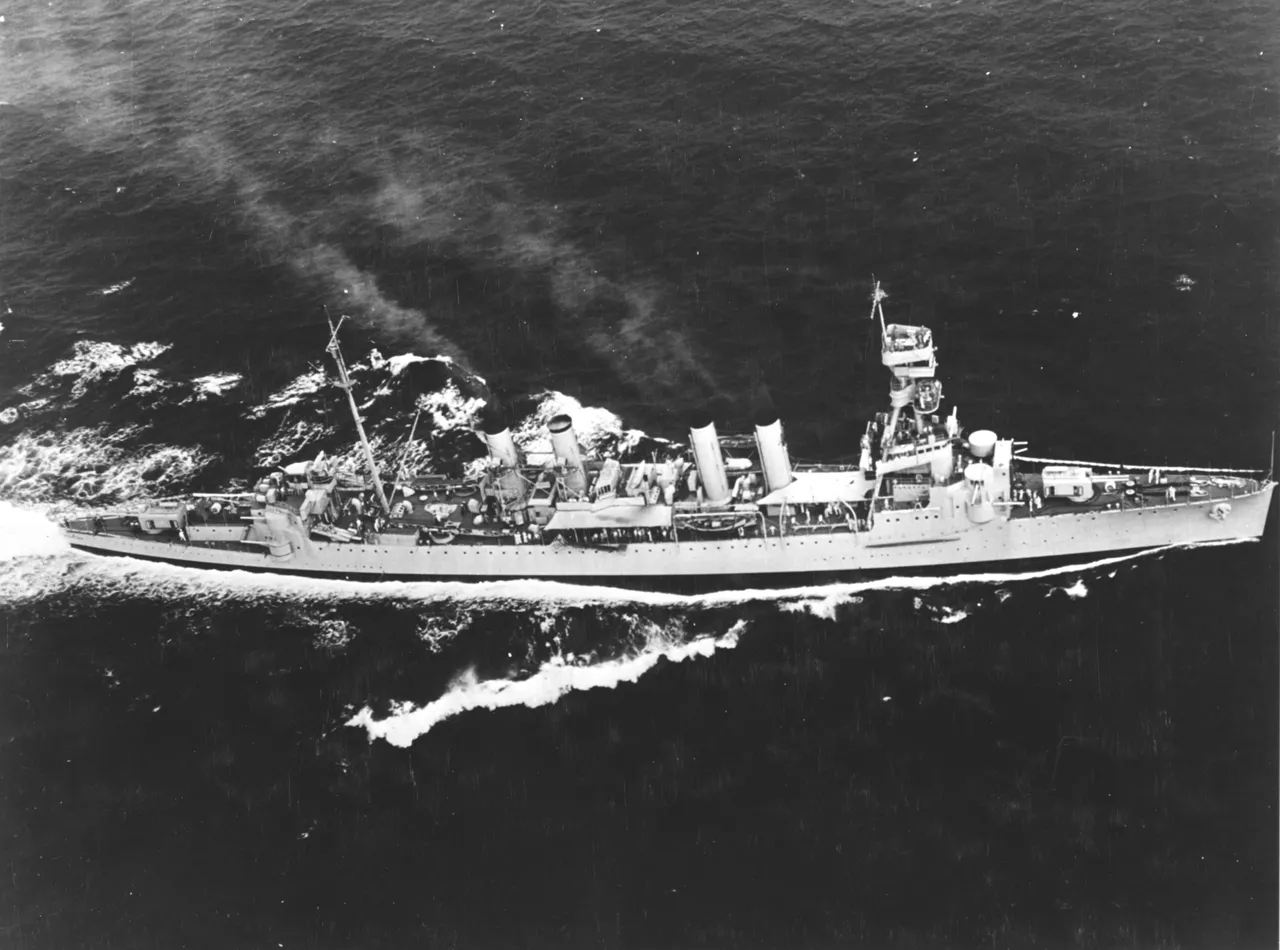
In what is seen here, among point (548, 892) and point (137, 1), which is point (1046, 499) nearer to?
point (548, 892)

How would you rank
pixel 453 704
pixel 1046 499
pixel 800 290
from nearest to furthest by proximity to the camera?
pixel 453 704 < pixel 1046 499 < pixel 800 290

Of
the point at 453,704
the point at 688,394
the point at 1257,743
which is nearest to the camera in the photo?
the point at 1257,743

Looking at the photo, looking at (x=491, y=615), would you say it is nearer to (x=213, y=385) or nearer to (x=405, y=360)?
(x=405, y=360)

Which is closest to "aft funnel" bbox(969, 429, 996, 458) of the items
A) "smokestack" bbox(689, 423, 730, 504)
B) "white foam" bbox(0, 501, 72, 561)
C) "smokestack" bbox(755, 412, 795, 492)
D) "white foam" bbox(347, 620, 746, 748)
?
"smokestack" bbox(755, 412, 795, 492)

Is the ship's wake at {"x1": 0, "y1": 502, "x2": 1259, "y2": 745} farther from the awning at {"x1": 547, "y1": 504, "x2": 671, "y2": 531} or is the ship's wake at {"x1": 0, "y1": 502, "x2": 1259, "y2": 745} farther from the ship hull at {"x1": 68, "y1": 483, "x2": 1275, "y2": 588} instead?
the awning at {"x1": 547, "y1": 504, "x2": 671, "y2": 531}

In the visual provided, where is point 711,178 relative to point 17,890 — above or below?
above

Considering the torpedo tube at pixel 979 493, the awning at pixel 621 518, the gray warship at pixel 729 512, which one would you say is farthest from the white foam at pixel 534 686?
the torpedo tube at pixel 979 493

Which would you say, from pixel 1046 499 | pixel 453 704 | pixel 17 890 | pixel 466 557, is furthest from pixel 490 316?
pixel 17 890
